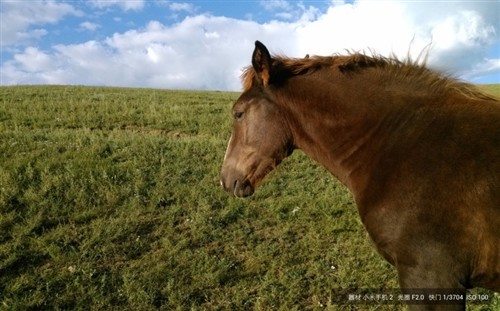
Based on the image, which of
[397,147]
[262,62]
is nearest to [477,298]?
[397,147]

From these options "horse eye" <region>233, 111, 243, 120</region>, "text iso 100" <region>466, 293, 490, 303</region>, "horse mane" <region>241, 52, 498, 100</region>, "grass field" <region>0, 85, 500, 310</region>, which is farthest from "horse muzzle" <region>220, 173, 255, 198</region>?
"text iso 100" <region>466, 293, 490, 303</region>

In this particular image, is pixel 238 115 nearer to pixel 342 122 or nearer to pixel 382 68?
pixel 342 122

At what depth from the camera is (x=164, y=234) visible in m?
7.31

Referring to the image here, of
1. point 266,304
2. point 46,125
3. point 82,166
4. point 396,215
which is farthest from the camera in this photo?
point 46,125

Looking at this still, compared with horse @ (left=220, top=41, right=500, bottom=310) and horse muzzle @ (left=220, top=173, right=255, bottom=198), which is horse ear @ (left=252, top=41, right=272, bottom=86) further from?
horse muzzle @ (left=220, top=173, right=255, bottom=198)

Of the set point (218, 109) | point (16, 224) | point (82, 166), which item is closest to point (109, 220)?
point (16, 224)

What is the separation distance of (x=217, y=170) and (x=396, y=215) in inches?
259

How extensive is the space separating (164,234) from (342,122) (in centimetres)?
439

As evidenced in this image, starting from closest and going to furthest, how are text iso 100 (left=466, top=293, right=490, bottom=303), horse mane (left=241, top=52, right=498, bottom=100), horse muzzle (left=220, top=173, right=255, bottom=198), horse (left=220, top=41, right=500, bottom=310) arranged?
horse (left=220, top=41, right=500, bottom=310)
horse mane (left=241, top=52, right=498, bottom=100)
horse muzzle (left=220, top=173, right=255, bottom=198)
text iso 100 (left=466, top=293, right=490, bottom=303)

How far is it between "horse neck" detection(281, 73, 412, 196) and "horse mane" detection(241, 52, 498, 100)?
0.48 ft

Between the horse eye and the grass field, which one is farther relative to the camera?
the grass field

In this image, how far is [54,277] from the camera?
612 centimetres

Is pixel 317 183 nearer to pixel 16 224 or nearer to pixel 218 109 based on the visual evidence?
pixel 16 224

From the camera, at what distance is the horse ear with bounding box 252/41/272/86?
3842mm
